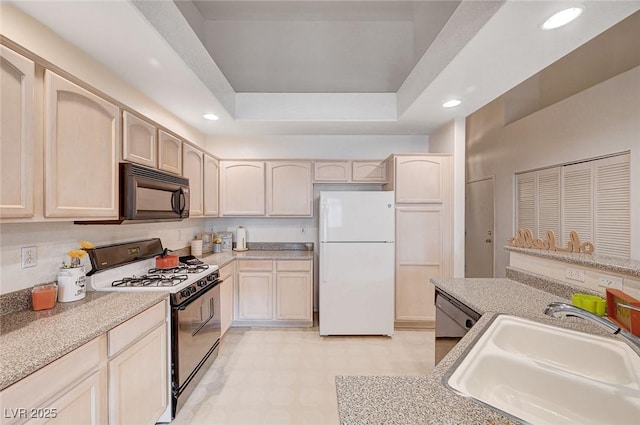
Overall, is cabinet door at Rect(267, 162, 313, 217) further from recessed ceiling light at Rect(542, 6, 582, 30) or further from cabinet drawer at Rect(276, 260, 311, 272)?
recessed ceiling light at Rect(542, 6, 582, 30)

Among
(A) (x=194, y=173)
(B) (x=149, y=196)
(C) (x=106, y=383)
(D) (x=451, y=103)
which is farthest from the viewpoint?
(A) (x=194, y=173)

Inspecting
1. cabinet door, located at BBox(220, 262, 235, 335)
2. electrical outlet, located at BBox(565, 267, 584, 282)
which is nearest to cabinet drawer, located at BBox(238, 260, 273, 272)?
cabinet door, located at BBox(220, 262, 235, 335)

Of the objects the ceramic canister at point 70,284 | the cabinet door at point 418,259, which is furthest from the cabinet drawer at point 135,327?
the cabinet door at point 418,259

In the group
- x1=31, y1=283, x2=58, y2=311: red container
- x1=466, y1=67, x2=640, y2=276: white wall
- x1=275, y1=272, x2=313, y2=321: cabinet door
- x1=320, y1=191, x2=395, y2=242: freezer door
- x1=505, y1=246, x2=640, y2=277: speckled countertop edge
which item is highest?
x1=466, y1=67, x2=640, y2=276: white wall

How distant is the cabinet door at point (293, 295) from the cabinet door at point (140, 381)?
1.63 meters

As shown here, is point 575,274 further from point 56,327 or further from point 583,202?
point 56,327

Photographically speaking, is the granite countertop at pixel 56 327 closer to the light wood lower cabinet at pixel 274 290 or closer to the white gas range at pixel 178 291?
the white gas range at pixel 178 291

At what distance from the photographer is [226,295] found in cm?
312

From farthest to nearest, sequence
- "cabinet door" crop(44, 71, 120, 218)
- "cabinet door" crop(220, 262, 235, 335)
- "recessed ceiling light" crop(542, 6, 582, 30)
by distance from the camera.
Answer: "cabinet door" crop(220, 262, 235, 335) < "recessed ceiling light" crop(542, 6, 582, 30) < "cabinet door" crop(44, 71, 120, 218)

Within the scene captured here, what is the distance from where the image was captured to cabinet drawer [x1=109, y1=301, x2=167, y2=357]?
1.40 meters

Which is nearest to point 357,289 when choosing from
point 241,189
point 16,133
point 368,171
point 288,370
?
point 288,370

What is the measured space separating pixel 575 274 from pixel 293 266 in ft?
8.29

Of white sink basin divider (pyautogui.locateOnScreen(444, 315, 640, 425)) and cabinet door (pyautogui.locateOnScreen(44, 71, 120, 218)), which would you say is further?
cabinet door (pyautogui.locateOnScreen(44, 71, 120, 218))

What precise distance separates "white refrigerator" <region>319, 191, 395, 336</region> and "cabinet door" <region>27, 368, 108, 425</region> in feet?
7.11
